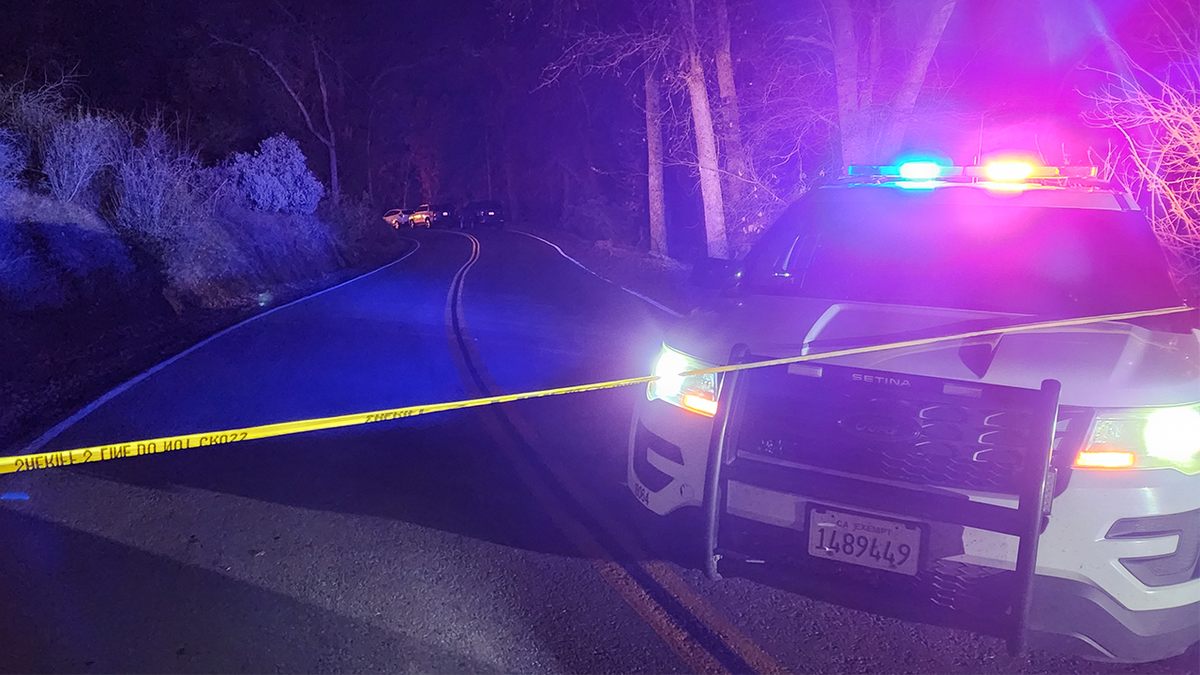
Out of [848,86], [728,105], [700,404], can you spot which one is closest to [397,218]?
[728,105]

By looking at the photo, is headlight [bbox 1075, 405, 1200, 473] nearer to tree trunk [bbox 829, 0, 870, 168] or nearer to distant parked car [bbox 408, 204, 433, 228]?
tree trunk [bbox 829, 0, 870, 168]

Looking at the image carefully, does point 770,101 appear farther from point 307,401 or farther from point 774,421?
point 774,421

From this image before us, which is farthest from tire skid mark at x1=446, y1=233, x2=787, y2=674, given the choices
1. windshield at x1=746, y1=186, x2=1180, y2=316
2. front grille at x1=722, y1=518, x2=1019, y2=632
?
windshield at x1=746, y1=186, x2=1180, y2=316

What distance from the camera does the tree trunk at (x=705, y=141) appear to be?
1811 cm

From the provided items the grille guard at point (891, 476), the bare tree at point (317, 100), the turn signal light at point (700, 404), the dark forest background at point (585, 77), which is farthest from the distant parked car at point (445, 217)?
the grille guard at point (891, 476)

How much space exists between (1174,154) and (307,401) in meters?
9.91

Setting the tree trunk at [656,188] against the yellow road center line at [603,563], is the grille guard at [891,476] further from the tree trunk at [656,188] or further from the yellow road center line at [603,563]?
the tree trunk at [656,188]

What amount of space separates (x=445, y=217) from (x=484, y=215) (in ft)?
15.5

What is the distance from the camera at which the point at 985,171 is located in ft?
16.4

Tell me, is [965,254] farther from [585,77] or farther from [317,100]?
[317,100]

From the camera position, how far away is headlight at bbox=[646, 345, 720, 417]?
371cm

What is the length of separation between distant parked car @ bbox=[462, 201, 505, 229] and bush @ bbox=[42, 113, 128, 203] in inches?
1619

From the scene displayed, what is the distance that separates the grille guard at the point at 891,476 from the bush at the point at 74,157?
15127 mm

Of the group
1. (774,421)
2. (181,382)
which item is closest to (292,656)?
(774,421)
